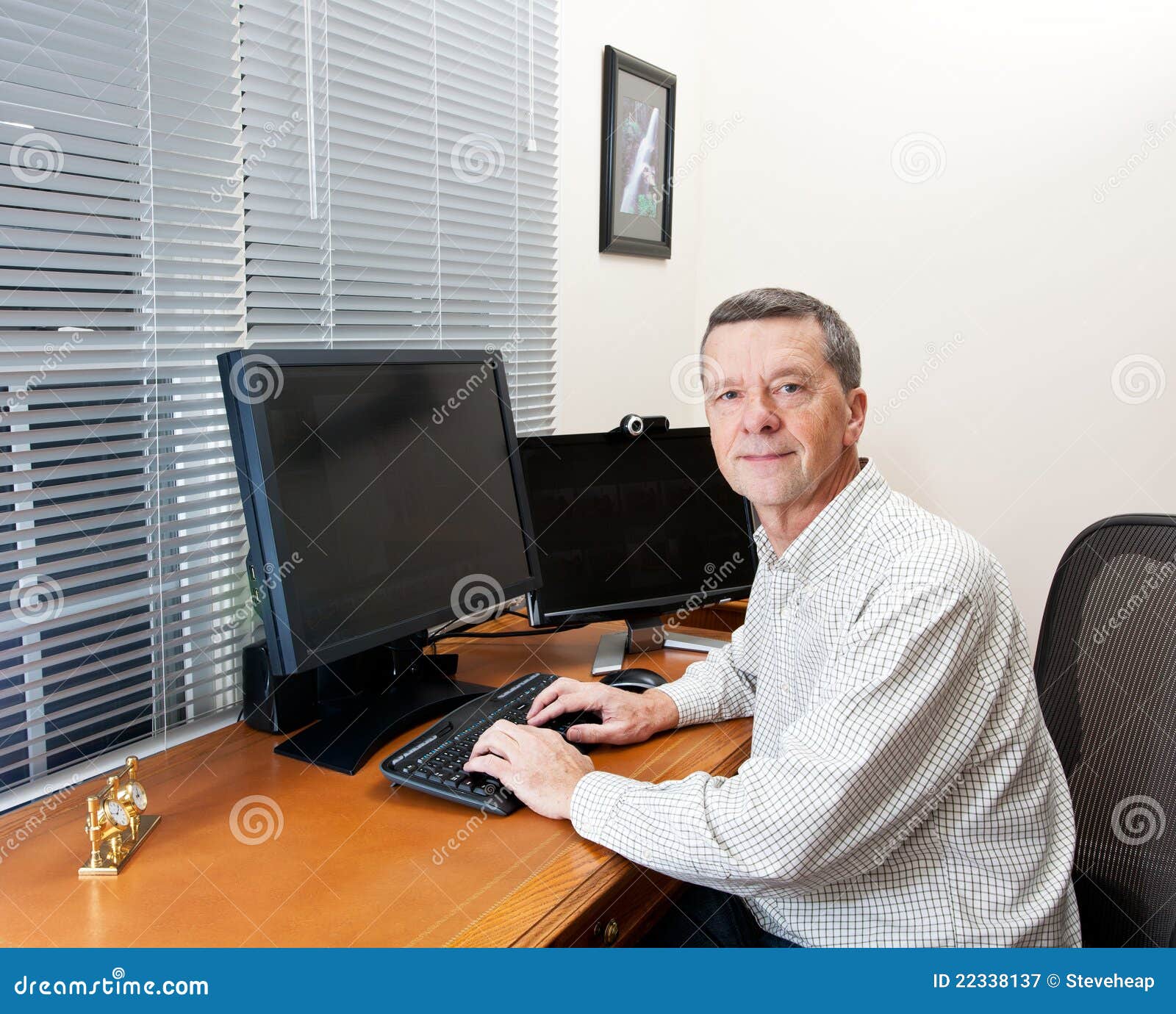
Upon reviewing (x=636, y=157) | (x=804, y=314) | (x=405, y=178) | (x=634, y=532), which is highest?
(x=636, y=157)

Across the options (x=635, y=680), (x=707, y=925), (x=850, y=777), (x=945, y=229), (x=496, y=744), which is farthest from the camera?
(x=945, y=229)

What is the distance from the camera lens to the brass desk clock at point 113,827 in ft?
3.51

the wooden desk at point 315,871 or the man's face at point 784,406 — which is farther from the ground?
the man's face at point 784,406

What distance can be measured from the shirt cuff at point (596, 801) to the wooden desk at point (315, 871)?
0.08ft

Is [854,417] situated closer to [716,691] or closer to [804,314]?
[804,314]

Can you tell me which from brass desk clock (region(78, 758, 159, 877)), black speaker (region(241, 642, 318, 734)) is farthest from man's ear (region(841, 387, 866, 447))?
brass desk clock (region(78, 758, 159, 877))

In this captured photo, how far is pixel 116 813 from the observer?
109 cm

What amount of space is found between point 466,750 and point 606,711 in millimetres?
246

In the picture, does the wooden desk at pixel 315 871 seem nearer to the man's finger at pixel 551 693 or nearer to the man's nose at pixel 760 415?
the man's finger at pixel 551 693

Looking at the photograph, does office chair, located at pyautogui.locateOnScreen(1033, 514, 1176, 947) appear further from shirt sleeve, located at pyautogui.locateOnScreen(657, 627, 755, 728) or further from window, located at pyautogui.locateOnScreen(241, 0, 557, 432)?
window, located at pyautogui.locateOnScreen(241, 0, 557, 432)

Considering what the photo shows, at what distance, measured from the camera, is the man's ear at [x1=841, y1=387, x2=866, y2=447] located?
140 cm

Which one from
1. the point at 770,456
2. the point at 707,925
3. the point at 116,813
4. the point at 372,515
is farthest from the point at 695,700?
the point at 116,813

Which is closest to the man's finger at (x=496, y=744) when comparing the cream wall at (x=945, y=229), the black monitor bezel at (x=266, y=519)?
the black monitor bezel at (x=266, y=519)
